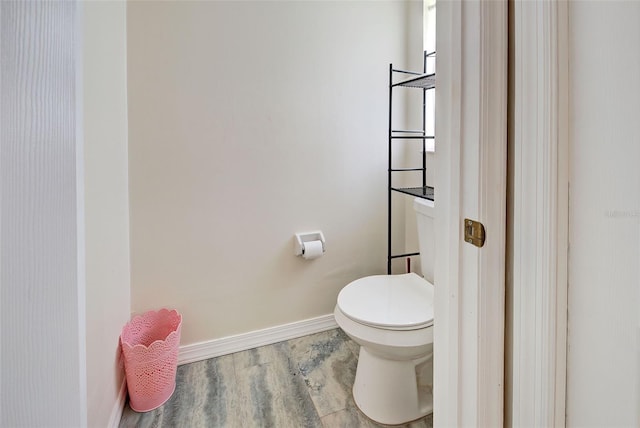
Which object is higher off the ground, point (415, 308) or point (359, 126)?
point (359, 126)

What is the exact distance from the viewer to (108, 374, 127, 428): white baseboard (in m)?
1.32

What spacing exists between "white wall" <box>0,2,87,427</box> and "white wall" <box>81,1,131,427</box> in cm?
63

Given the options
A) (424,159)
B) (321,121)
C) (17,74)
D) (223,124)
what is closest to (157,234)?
(223,124)

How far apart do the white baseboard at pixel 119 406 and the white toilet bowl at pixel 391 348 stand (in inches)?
36.7

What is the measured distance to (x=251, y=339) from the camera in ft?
6.29

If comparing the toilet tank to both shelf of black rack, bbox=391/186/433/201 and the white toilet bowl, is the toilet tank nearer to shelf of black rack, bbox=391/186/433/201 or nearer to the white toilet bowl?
→ shelf of black rack, bbox=391/186/433/201

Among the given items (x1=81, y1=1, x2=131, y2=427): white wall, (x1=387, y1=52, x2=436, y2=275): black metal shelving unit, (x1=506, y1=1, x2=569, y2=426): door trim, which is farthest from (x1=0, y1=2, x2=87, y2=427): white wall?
(x1=387, y1=52, x2=436, y2=275): black metal shelving unit

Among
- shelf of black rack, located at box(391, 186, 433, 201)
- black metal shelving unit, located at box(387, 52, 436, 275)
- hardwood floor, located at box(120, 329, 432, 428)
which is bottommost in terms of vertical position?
hardwood floor, located at box(120, 329, 432, 428)

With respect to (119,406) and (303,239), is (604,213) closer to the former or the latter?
(303,239)

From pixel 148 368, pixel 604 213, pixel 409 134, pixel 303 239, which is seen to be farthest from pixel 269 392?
pixel 409 134

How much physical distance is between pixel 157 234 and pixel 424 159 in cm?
151

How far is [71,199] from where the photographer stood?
51 cm

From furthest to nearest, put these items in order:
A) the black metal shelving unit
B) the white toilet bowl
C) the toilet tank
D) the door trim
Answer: the black metal shelving unit, the toilet tank, the white toilet bowl, the door trim

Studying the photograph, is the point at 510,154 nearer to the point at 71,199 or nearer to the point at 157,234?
the point at 71,199
